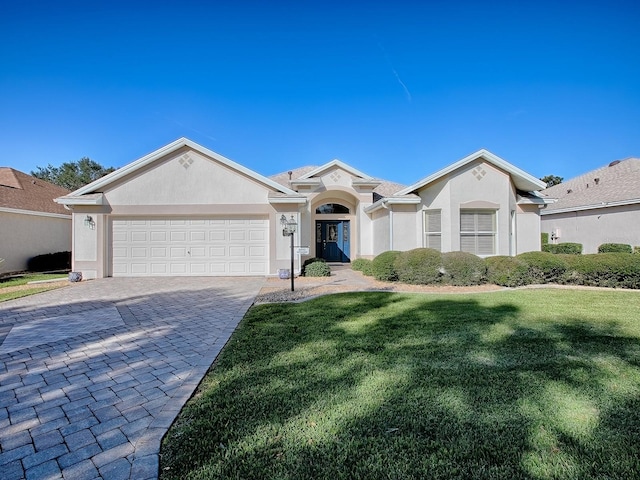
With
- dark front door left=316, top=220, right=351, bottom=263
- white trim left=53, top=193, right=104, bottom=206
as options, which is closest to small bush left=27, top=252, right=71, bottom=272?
white trim left=53, top=193, right=104, bottom=206

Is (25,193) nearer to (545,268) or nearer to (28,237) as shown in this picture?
(28,237)

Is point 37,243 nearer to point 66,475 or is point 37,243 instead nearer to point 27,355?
point 27,355

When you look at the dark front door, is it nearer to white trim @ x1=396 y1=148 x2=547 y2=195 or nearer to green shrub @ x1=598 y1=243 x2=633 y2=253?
white trim @ x1=396 y1=148 x2=547 y2=195

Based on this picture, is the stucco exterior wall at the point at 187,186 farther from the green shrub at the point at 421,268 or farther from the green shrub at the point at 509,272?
the green shrub at the point at 509,272

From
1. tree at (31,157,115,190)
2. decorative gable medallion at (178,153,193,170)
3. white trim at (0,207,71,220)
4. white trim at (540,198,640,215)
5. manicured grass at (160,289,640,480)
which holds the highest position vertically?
tree at (31,157,115,190)

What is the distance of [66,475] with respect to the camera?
229 cm

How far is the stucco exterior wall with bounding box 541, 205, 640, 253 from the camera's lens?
16672mm

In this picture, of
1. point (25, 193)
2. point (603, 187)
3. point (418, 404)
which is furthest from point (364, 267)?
point (25, 193)

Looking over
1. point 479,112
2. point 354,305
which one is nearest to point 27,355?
point 354,305

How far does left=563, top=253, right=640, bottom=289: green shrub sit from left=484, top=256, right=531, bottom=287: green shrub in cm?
152

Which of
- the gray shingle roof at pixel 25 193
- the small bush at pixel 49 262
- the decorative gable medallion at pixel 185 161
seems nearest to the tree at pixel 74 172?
the gray shingle roof at pixel 25 193

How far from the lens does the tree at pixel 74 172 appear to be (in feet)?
142

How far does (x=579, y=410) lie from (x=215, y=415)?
350cm

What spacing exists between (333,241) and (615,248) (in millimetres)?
14806
